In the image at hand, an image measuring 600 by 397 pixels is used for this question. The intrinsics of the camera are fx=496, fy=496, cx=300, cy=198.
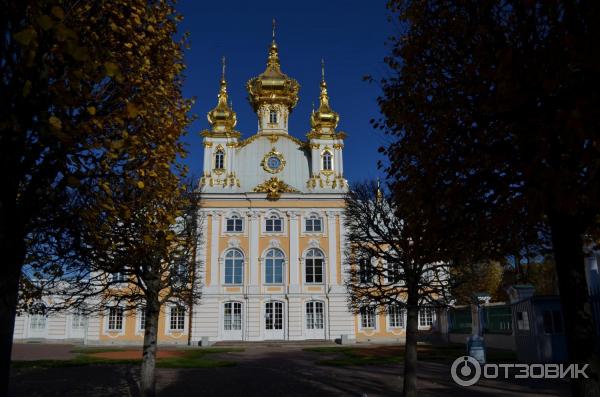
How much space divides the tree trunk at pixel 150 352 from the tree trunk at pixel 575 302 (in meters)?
9.52

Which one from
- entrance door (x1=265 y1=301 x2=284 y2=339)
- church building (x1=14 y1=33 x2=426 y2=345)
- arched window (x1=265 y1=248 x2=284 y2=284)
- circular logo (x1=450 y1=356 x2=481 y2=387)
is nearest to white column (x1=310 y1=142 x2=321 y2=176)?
church building (x1=14 y1=33 x2=426 y2=345)

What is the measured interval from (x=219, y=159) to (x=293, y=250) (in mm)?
9621

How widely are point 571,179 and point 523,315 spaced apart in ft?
56.8

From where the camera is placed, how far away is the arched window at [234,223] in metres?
38.2

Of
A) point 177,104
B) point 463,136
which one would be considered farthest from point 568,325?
point 177,104

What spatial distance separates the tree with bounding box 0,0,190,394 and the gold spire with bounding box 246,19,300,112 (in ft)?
116

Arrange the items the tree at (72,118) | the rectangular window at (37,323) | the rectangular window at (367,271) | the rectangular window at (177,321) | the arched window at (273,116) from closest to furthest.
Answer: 1. the tree at (72,118)
2. the rectangular window at (367,271)
3. the rectangular window at (177,321)
4. the rectangular window at (37,323)
5. the arched window at (273,116)

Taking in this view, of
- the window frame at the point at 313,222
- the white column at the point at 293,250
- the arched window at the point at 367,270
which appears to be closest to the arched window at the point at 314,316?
the white column at the point at 293,250

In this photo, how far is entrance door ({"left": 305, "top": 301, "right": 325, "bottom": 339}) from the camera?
3656 cm

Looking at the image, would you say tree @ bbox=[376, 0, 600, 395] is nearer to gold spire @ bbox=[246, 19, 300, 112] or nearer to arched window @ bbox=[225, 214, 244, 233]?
arched window @ bbox=[225, 214, 244, 233]

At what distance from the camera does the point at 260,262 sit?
123 feet

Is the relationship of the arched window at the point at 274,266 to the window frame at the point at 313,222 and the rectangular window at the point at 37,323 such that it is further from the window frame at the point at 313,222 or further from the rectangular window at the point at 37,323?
the rectangular window at the point at 37,323

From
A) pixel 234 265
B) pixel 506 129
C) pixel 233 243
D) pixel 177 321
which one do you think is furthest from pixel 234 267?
pixel 506 129

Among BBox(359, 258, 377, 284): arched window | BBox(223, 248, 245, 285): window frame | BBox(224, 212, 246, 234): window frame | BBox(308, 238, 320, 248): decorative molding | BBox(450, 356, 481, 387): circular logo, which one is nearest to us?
BBox(450, 356, 481, 387): circular logo
